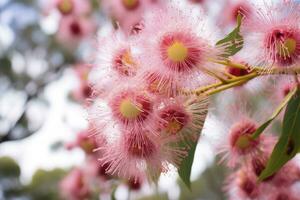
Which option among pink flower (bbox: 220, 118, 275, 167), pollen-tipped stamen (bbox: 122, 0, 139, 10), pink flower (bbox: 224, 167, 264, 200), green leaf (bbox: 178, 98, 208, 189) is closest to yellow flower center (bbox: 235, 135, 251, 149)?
pink flower (bbox: 220, 118, 275, 167)

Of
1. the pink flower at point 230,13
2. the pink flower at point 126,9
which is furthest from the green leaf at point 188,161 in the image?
the pink flower at point 126,9

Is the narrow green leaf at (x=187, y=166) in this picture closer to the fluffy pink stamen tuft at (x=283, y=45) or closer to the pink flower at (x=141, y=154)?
the pink flower at (x=141, y=154)

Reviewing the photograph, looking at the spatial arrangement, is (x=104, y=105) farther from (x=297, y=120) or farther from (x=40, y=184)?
(x=40, y=184)

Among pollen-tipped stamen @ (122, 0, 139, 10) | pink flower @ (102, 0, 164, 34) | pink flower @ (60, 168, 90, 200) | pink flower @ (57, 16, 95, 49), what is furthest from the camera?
pink flower @ (57, 16, 95, 49)

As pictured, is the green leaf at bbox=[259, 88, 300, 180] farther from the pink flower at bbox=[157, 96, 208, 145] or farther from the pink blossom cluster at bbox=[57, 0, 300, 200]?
the pink flower at bbox=[157, 96, 208, 145]

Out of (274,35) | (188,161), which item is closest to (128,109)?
(188,161)

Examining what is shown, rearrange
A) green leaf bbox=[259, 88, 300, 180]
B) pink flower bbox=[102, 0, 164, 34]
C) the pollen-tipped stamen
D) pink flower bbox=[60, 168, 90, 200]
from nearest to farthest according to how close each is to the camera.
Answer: green leaf bbox=[259, 88, 300, 180], pink flower bbox=[102, 0, 164, 34], the pollen-tipped stamen, pink flower bbox=[60, 168, 90, 200]

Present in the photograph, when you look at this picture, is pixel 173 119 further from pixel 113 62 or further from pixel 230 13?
pixel 230 13
